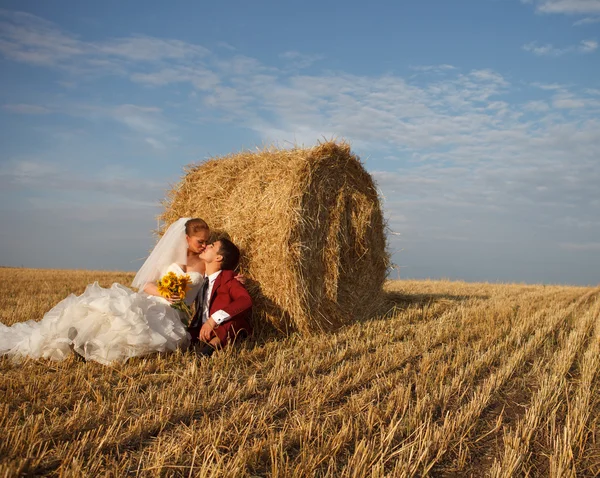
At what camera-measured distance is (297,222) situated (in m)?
5.83

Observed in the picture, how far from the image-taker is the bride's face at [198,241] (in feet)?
19.5

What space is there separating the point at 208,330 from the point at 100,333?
3.35 ft

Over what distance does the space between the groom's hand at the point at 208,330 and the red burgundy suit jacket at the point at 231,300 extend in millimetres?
172

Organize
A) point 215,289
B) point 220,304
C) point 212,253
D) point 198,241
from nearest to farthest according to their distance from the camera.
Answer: point 220,304, point 215,289, point 212,253, point 198,241

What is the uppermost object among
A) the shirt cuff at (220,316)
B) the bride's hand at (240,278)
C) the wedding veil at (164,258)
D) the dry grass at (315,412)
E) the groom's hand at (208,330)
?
the wedding veil at (164,258)

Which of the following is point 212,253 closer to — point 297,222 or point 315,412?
point 297,222

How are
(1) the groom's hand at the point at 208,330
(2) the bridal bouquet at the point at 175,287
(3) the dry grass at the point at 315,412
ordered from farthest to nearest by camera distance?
(2) the bridal bouquet at the point at 175,287, (1) the groom's hand at the point at 208,330, (3) the dry grass at the point at 315,412

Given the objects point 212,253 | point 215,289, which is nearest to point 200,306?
point 215,289

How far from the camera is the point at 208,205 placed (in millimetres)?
6648

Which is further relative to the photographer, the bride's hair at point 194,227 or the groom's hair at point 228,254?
the bride's hair at point 194,227

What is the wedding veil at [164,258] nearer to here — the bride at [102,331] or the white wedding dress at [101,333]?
the bride at [102,331]

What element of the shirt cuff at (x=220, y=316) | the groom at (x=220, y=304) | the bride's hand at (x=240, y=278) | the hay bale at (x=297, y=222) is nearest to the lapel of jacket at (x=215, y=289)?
the groom at (x=220, y=304)

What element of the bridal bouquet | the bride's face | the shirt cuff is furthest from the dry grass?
the bride's face

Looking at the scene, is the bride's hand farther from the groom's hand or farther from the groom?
the groom's hand
